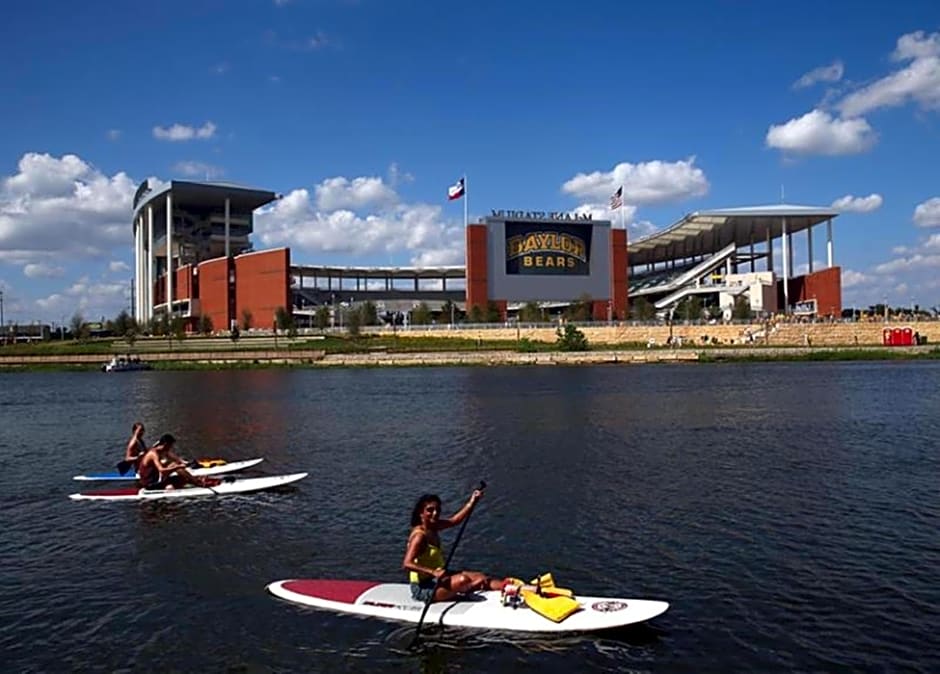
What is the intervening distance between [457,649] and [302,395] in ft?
167

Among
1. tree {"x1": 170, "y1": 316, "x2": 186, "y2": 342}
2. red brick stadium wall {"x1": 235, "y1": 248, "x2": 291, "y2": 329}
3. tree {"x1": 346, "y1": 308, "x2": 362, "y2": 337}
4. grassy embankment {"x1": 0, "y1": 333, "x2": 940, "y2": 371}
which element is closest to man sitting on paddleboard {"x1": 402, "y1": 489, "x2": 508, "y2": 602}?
grassy embankment {"x1": 0, "y1": 333, "x2": 940, "y2": 371}

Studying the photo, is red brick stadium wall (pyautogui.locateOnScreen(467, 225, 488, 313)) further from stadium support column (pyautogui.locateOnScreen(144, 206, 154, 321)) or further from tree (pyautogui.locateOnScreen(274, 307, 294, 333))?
stadium support column (pyautogui.locateOnScreen(144, 206, 154, 321))

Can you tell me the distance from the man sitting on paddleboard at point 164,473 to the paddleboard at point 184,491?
172 millimetres

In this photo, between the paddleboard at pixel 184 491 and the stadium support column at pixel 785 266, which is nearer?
the paddleboard at pixel 184 491

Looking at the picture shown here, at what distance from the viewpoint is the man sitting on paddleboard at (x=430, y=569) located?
14.2 metres

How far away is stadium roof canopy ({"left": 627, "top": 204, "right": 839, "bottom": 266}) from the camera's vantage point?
145 m

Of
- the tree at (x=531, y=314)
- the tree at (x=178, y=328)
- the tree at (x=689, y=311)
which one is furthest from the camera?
the tree at (x=689, y=311)

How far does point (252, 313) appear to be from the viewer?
151750 millimetres

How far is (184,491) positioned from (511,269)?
129101 mm

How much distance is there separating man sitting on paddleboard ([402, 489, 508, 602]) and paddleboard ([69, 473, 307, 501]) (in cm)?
1180

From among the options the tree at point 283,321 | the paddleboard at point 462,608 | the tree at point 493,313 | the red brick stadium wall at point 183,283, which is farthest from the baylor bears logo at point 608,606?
the red brick stadium wall at point 183,283

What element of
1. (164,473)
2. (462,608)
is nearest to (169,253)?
(164,473)

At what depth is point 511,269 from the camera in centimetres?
15188

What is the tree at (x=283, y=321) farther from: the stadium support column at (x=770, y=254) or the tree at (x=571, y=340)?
the stadium support column at (x=770, y=254)
